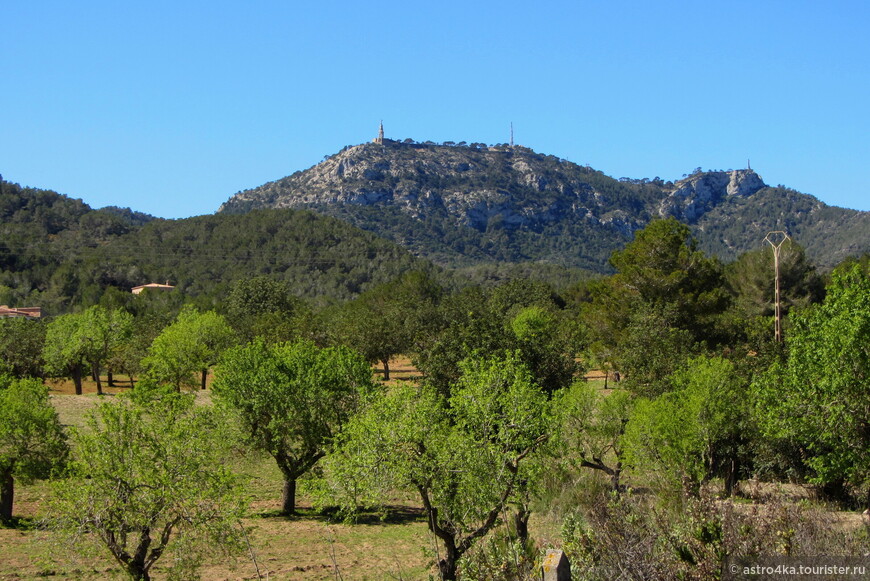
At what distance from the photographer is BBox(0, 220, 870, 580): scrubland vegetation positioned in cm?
Result: 852

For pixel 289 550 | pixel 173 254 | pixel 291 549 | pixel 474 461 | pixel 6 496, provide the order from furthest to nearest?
pixel 173 254, pixel 6 496, pixel 291 549, pixel 289 550, pixel 474 461

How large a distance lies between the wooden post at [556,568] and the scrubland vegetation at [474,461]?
1.63 feet

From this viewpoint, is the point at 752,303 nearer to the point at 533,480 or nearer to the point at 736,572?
the point at 533,480

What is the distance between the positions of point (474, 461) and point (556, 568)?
1076cm

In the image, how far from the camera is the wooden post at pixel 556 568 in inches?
243

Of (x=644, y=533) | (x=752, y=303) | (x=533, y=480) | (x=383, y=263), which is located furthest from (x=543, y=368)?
(x=383, y=263)

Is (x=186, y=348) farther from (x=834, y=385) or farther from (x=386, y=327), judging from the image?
(x=834, y=385)

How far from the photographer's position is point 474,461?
16.8 m

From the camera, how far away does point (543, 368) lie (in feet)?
108

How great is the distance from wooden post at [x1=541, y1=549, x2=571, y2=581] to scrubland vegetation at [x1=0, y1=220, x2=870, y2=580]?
0.50 metres

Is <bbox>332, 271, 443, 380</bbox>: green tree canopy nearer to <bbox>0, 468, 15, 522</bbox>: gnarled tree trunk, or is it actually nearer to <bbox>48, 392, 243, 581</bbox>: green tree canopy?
<bbox>0, 468, 15, 522</bbox>: gnarled tree trunk

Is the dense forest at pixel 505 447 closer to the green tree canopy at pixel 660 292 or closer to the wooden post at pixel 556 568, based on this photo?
the green tree canopy at pixel 660 292

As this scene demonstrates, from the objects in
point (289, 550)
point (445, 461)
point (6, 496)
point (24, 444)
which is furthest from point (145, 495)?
point (6, 496)

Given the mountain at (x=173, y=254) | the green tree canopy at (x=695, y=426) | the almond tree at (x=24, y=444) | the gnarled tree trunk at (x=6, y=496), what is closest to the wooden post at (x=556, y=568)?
the green tree canopy at (x=695, y=426)
